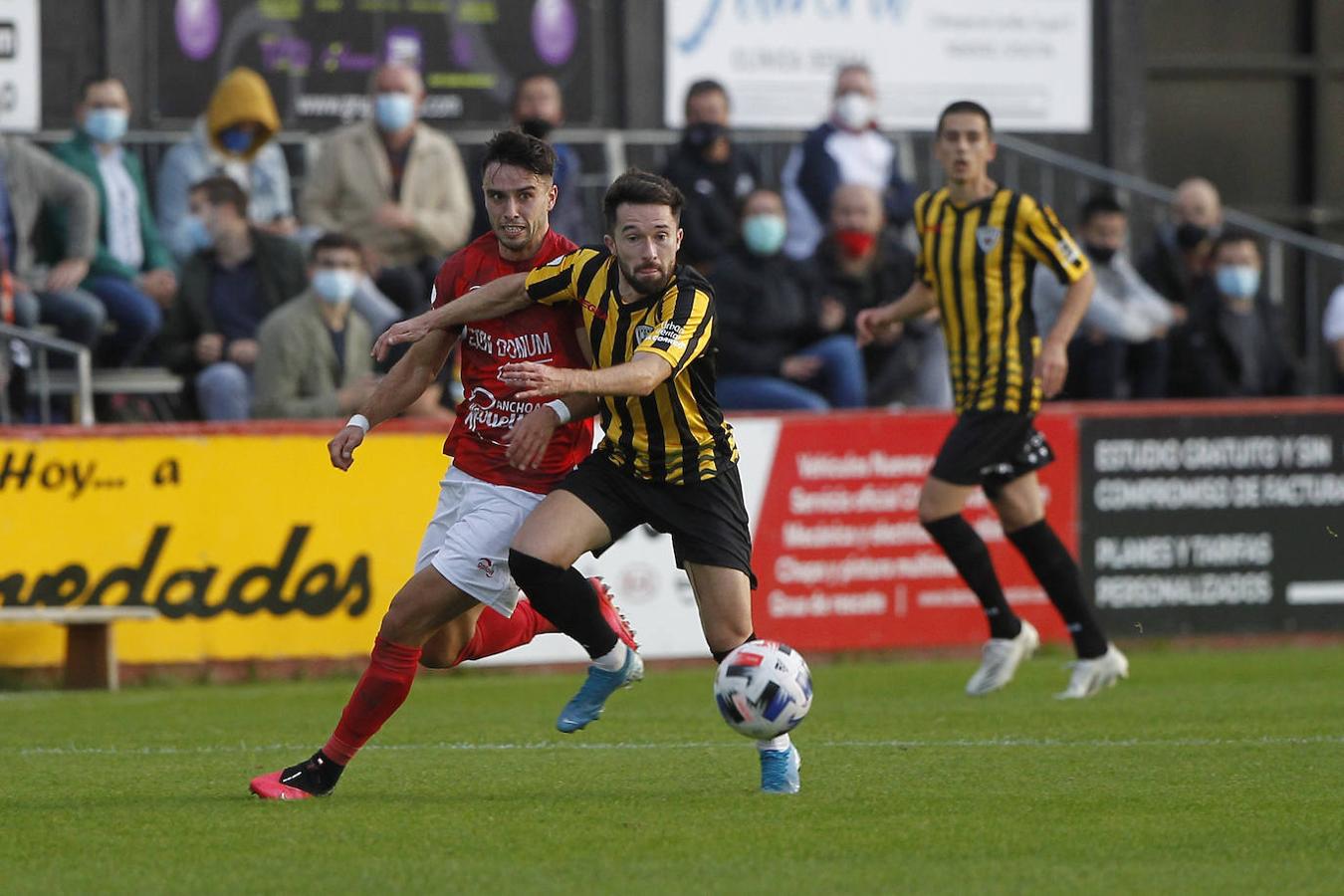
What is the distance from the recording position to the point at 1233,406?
13.3 m

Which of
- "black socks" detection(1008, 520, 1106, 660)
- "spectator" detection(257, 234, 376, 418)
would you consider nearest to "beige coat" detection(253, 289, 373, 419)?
"spectator" detection(257, 234, 376, 418)

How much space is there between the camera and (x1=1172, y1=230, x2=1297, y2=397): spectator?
47.8 feet

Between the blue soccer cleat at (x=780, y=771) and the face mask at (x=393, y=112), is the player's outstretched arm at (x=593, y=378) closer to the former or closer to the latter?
the blue soccer cleat at (x=780, y=771)

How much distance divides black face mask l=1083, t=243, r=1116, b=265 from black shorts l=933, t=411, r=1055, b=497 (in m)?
4.68

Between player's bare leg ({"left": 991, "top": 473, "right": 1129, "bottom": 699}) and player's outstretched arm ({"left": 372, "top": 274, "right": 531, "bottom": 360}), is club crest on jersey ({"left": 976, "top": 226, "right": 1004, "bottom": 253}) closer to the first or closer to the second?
player's bare leg ({"left": 991, "top": 473, "right": 1129, "bottom": 699})

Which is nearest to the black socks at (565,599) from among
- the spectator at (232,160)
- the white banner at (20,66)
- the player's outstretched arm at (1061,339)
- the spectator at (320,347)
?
the player's outstretched arm at (1061,339)

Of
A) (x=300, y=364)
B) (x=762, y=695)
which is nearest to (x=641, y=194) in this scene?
(x=762, y=695)

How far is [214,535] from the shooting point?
1157 cm

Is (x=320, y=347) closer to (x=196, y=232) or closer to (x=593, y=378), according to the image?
(x=196, y=232)

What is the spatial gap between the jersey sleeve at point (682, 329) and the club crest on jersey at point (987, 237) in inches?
137

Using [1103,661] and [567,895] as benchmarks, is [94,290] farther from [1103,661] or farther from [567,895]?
[567,895]

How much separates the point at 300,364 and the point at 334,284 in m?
0.48

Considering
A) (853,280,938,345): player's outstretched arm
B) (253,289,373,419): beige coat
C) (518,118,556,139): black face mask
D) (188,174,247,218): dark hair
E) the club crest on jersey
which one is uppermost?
(518,118,556,139): black face mask

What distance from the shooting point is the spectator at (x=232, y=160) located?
1397 cm
